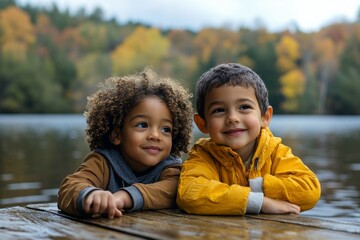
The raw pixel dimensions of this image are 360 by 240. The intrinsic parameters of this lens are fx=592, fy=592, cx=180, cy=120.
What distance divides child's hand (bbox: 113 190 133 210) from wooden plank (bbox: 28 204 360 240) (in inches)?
2.2

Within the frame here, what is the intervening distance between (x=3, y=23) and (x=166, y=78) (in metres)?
90.8

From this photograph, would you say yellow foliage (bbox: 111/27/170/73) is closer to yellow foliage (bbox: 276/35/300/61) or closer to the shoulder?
yellow foliage (bbox: 276/35/300/61)

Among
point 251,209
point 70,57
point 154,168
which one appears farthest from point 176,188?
point 70,57

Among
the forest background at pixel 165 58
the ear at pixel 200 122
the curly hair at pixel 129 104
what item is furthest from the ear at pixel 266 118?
the forest background at pixel 165 58

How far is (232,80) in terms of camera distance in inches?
123

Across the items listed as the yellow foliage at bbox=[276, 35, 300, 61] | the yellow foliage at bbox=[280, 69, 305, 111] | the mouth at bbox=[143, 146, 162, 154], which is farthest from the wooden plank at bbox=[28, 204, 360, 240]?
the yellow foliage at bbox=[276, 35, 300, 61]

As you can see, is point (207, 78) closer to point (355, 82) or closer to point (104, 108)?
point (104, 108)

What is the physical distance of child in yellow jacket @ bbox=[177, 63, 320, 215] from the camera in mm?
2969

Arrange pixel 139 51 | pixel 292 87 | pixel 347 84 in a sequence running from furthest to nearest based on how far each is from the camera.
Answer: pixel 139 51 → pixel 292 87 → pixel 347 84

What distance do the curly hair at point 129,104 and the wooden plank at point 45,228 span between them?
59 cm

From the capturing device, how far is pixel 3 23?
3514 inches

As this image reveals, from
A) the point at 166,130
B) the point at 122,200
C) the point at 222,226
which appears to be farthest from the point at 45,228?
the point at 166,130

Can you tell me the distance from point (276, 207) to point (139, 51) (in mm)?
82631

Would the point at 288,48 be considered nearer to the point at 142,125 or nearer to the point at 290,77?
the point at 290,77
